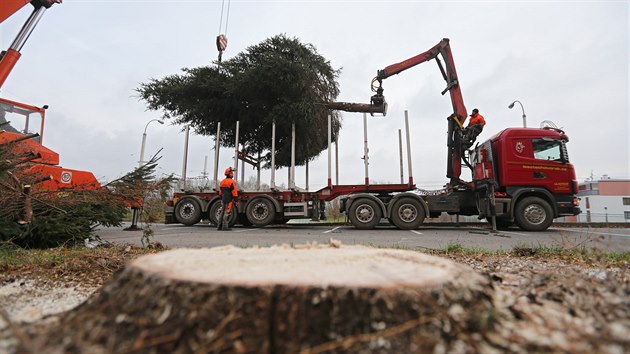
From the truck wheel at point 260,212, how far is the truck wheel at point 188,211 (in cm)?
174

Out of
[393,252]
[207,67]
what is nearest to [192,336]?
[393,252]

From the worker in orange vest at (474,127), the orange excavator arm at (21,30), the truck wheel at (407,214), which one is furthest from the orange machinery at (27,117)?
A: the worker in orange vest at (474,127)

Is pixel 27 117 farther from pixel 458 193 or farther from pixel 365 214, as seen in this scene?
pixel 458 193

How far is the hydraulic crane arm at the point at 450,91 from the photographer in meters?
9.20

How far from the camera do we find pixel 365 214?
28.5 feet

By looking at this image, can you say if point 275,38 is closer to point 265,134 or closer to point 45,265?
point 265,134

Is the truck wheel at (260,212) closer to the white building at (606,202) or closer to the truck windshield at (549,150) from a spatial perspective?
the truck windshield at (549,150)

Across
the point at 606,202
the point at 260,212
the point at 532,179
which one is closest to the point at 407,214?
the point at 532,179

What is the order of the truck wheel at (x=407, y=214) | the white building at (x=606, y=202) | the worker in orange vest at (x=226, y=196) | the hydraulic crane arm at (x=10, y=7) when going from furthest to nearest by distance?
the white building at (x=606, y=202), the worker in orange vest at (x=226, y=196), the truck wheel at (x=407, y=214), the hydraulic crane arm at (x=10, y=7)

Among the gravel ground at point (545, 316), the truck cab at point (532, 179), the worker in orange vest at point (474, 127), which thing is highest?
the worker in orange vest at point (474, 127)

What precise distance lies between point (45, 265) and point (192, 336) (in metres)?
2.90

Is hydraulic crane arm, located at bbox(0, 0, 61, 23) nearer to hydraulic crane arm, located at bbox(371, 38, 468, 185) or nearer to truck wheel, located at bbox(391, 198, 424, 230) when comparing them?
hydraulic crane arm, located at bbox(371, 38, 468, 185)

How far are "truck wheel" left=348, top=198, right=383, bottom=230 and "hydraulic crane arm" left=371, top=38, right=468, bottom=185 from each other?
2.72 meters

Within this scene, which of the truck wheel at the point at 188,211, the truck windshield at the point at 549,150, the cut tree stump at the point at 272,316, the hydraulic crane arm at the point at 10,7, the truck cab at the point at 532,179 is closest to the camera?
the cut tree stump at the point at 272,316
